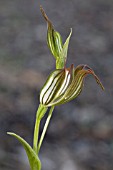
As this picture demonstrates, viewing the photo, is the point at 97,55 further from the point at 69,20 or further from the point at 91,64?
the point at 69,20

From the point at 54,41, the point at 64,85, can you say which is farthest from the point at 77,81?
the point at 54,41

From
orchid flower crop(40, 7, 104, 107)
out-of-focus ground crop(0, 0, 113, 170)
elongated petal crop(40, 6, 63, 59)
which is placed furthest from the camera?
out-of-focus ground crop(0, 0, 113, 170)

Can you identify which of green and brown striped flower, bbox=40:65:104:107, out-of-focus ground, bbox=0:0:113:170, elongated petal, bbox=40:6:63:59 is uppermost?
elongated petal, bbox=40:6:63:59

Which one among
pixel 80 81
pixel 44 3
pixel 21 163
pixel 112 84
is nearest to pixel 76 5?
pixel 44 3

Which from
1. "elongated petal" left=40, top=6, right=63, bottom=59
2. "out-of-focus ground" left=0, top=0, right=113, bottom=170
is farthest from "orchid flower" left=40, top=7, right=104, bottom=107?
"out-of-focus ground" left=0, top=0, right=113, bottom=170

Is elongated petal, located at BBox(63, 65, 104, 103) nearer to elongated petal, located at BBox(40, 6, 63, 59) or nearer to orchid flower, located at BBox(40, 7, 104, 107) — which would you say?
orchid flower, located at BBox(40, 7, 104, 107)
